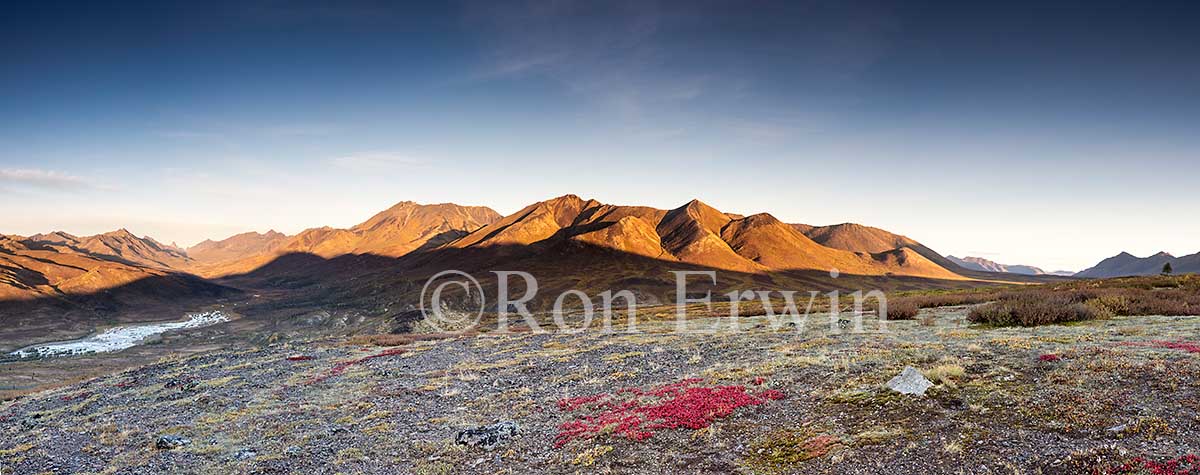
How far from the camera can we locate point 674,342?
111ft

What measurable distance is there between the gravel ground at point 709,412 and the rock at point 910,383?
298 mm

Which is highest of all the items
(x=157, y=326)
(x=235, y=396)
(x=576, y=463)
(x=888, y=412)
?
(x=888, y=412)

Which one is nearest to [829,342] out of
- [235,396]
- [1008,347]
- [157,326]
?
[1008,347]

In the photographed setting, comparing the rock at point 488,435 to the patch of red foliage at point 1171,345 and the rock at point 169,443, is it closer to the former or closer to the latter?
the rock at point 169,443

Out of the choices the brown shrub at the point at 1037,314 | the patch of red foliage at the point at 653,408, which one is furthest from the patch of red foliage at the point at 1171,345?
the patch of red foliage at the point at 653,408

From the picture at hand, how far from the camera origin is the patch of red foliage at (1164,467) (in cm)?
873

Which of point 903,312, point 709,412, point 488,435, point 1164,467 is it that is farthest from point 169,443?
point 903,312

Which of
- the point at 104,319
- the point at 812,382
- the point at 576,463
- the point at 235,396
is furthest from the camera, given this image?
the point at 104,319

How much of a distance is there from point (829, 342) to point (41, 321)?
216 metres

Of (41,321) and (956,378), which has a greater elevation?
(956,378)

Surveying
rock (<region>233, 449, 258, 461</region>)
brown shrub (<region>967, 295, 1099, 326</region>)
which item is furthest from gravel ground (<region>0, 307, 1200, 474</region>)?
brown shrub (<region>967, 295, 1099, 326</region>)

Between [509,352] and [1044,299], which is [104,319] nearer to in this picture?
[509,352]

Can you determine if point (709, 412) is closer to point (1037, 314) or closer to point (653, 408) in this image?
point (653, 408)

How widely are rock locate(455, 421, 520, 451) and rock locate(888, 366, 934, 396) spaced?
1089 centimetres
